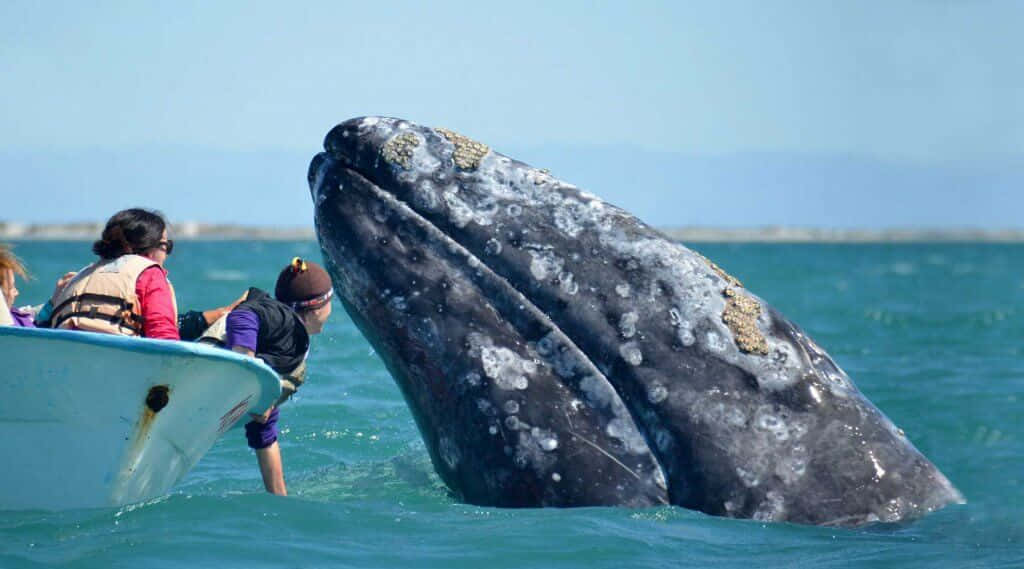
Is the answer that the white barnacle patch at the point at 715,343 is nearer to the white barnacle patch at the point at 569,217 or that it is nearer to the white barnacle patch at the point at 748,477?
the white barnacle patch at the point at 748,477

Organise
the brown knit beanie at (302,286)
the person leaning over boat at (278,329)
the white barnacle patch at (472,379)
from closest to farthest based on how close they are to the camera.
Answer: the white barnacle patch at (472,379) → the person leaning over boat at (278,329) → the brown knit beanie at (302,286)

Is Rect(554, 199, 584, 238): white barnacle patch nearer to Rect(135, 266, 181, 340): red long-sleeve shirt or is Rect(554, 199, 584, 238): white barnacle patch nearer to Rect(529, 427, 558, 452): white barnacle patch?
Rect(529, 427, 558, 452): white barnacle patch

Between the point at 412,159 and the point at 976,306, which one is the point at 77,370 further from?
the point at 976,306

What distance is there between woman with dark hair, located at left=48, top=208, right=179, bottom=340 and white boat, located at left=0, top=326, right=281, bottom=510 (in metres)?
0.38

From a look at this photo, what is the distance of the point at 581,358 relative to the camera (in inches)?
247

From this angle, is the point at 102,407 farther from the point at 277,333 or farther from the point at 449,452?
the point at 449,452

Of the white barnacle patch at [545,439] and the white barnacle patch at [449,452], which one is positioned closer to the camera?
the white barnacle patch at [545,439]

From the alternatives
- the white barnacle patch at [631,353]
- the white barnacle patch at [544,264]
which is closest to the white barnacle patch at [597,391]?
the white barnacle patch at [631,353]

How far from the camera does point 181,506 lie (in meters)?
6.70

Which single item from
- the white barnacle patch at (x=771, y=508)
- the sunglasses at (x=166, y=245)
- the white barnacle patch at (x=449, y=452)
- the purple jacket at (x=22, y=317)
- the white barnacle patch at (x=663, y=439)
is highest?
the sunglasses at (x=166, y=245)

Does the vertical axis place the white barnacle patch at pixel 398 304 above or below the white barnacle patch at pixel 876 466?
above

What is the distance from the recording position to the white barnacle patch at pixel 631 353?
6.21 meters

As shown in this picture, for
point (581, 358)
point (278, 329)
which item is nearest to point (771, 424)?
point (581, 358)

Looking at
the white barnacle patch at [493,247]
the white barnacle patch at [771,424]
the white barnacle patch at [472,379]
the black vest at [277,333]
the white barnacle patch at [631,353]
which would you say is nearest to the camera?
the white barnacle patch at [771,424]
